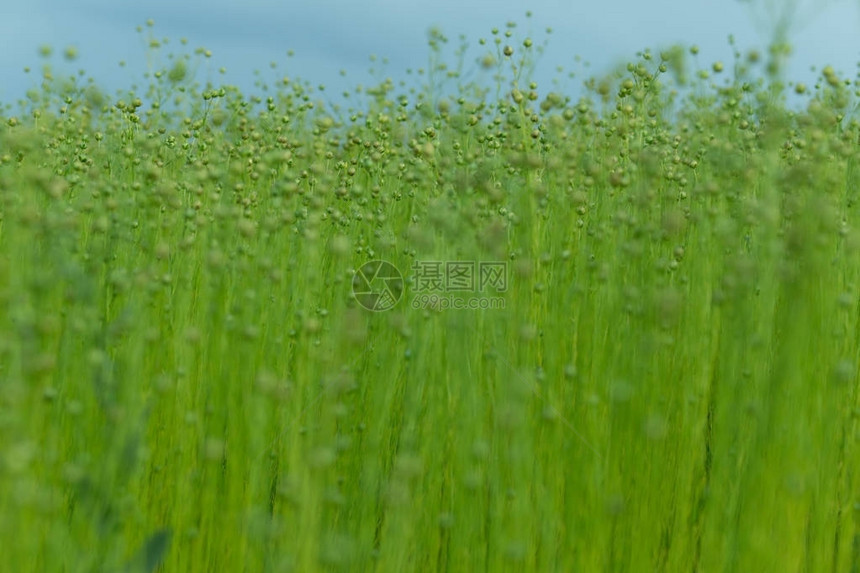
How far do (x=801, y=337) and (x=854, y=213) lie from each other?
177 centimetres

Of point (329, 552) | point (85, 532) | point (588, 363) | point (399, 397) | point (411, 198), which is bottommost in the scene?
point (85, 532)

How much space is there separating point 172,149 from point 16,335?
2789 millimetres

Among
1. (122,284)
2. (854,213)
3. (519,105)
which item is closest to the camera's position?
(122,284)

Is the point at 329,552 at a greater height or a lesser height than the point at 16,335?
lesser

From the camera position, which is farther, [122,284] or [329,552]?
[122,284]

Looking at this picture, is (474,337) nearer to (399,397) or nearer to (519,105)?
(399,397)

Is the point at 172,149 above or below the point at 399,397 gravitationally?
above

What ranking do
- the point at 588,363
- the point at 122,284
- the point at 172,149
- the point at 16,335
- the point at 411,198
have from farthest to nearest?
the point at 172,149
the point at 411,198
the point at 588,363
the point at 122,284
the point at 16,335

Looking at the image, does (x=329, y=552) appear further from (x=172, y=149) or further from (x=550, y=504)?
(x=172, y=149)

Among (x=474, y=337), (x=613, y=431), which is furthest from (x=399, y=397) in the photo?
(x=613, y=431)

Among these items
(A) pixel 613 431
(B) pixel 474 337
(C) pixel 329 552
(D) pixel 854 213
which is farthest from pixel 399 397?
(D) pixel 854 213

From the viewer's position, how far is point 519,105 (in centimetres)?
285

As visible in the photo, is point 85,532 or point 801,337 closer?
point 801,337

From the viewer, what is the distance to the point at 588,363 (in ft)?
8.48
